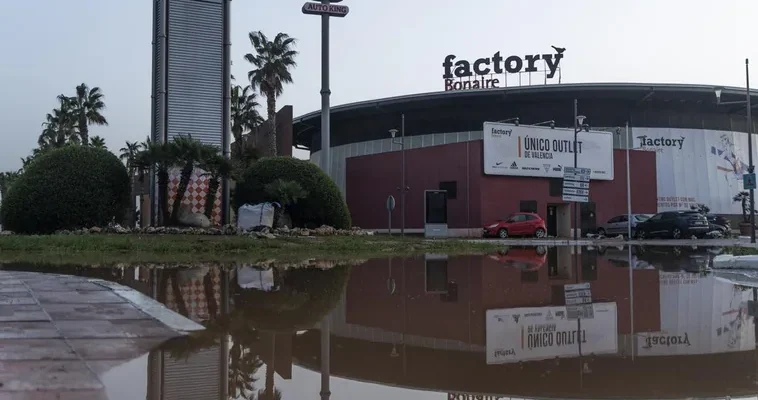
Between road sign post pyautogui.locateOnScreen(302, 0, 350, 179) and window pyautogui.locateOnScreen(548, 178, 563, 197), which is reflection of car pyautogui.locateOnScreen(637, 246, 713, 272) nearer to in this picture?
road sign post pyautogui.locateOnScreen(302, 0, 350, 179)

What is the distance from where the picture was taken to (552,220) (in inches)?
1704

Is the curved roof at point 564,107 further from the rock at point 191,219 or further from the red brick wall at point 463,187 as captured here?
the rock at point 191,219

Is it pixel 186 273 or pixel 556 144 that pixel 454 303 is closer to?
pixel 186 273

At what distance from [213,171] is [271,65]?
793 inches


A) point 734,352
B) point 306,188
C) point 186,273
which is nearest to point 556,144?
point 306,188

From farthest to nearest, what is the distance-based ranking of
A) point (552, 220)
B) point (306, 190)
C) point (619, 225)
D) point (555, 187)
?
point (552, 220), point (555, 187), point (619, 225), point (306, 190)

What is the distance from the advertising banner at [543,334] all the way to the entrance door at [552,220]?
3457cm

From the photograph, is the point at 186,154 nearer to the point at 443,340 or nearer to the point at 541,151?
the point at 443,340

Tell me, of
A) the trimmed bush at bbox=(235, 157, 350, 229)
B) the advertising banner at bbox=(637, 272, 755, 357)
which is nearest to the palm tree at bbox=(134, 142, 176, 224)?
the trimmed bush at bbox=(235, 157, 350, 229)

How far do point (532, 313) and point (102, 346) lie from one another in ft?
17.4

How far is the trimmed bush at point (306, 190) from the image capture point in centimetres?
2916

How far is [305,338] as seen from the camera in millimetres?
7133

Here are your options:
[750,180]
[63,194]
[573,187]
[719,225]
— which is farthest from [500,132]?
[63,194]

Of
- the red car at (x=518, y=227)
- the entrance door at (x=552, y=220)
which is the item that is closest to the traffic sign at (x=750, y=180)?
the red car at (x=518, y=227)
